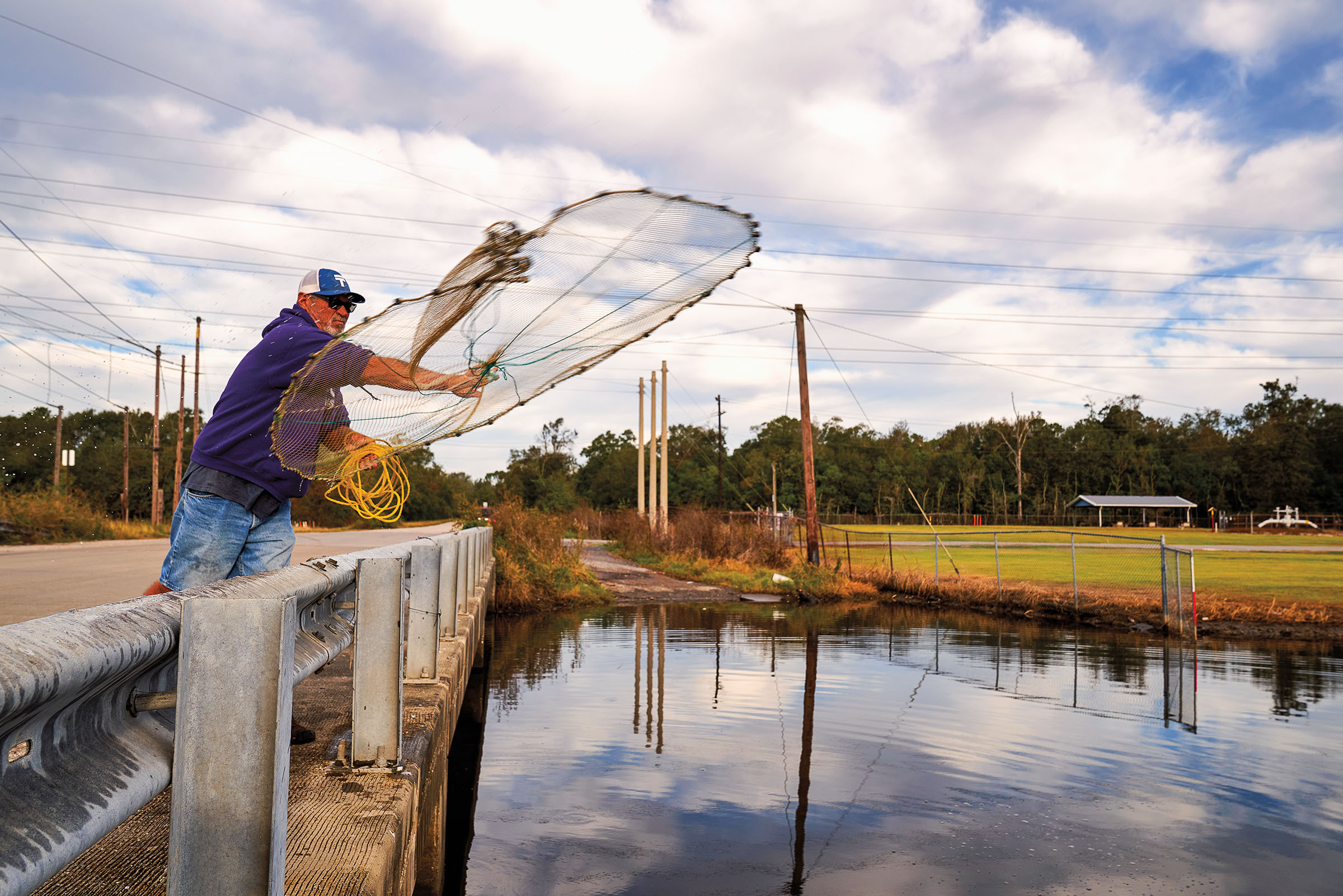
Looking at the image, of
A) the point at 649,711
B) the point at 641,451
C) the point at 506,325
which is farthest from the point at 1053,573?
the point at 506,325

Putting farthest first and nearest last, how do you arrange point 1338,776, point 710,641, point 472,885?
1. point 710,641
2. point 1338,776
3. point 472,885

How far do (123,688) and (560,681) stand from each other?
30.2ft

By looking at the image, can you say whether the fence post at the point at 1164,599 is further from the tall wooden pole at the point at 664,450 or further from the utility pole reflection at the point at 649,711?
the tall wooden pole at the point at 664,450

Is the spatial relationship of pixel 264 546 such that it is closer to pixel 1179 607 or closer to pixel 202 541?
pixel 202 541

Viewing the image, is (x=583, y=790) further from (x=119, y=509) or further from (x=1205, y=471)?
(x=1205, y=471)

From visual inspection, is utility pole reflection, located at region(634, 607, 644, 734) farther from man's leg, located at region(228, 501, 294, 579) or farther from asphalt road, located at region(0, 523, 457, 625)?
man's leg, located at region(228, 501, 294, 579)

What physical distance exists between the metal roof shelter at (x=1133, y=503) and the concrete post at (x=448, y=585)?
316 ft

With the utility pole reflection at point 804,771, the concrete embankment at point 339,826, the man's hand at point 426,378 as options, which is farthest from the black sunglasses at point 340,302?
the utility pole reflection at point 804,771

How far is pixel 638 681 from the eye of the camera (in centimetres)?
1086

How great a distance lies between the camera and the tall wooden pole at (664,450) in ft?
139

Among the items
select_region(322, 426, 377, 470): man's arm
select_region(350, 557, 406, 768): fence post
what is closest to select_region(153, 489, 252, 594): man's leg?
select_region(322, 426, 377, 470): man's arm

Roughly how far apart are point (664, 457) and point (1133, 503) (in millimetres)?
71619

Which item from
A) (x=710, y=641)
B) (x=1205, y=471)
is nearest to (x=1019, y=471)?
(x=1205, y=471)

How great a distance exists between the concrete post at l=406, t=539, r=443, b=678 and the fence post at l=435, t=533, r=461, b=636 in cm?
23
